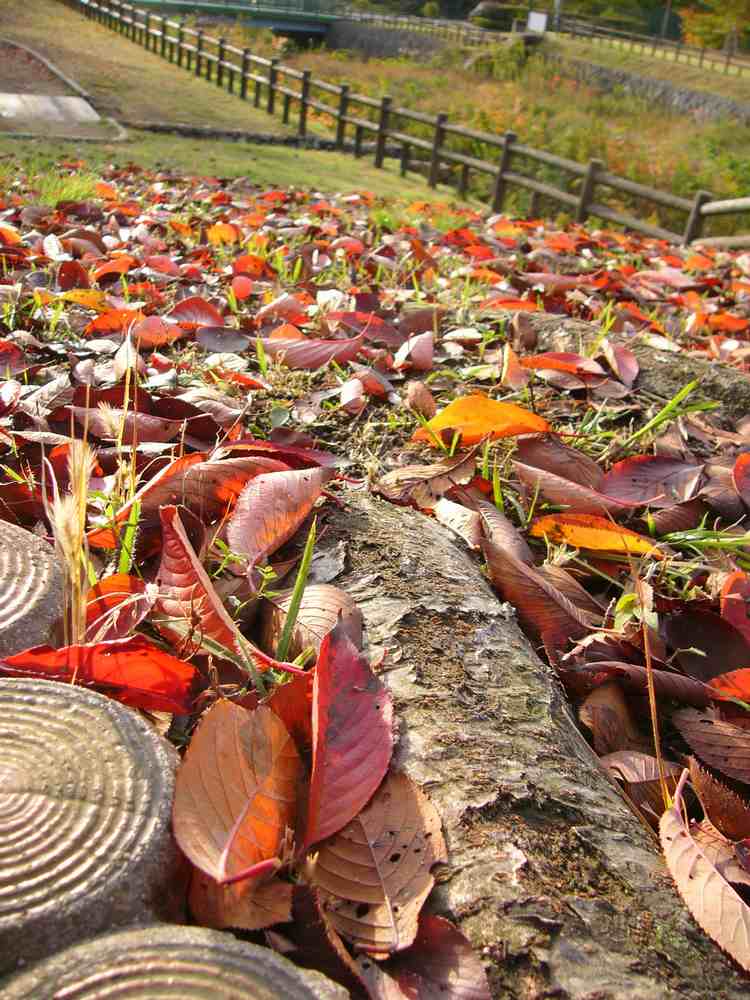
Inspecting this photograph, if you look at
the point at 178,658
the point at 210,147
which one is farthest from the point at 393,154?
the point at 178,658

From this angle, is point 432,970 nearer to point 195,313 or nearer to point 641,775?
point 641,775

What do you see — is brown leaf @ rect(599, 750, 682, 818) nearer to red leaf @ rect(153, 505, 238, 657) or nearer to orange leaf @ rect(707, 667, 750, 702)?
orange leaf @ rect(707, 667, 750, 702)

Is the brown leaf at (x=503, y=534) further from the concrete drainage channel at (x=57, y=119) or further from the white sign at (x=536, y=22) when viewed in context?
the white sign at (x=536, y=22)

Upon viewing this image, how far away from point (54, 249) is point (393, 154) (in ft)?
49.4

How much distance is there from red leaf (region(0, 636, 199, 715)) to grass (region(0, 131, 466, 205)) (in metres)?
6.90

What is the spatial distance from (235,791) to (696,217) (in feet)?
30.1

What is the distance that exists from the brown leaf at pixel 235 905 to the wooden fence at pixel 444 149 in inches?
313

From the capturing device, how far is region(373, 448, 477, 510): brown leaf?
5.13 feet

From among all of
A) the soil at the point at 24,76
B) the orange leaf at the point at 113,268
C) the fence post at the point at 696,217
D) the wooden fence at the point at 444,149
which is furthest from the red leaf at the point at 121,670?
the soil at the point at 24,76

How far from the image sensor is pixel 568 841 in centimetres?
88

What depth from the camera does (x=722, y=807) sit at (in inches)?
40.5

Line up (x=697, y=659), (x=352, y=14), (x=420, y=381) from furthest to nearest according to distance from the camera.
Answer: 1. (x=352, y=14)
2. (x=420, y=381)
3. (x=697, y=659)

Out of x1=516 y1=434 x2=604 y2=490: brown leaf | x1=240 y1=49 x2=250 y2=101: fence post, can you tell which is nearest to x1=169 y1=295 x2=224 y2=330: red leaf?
x1=516 y1=434 x2=604 y2=490: brown leaf

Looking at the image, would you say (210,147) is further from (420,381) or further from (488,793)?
(488,793)
